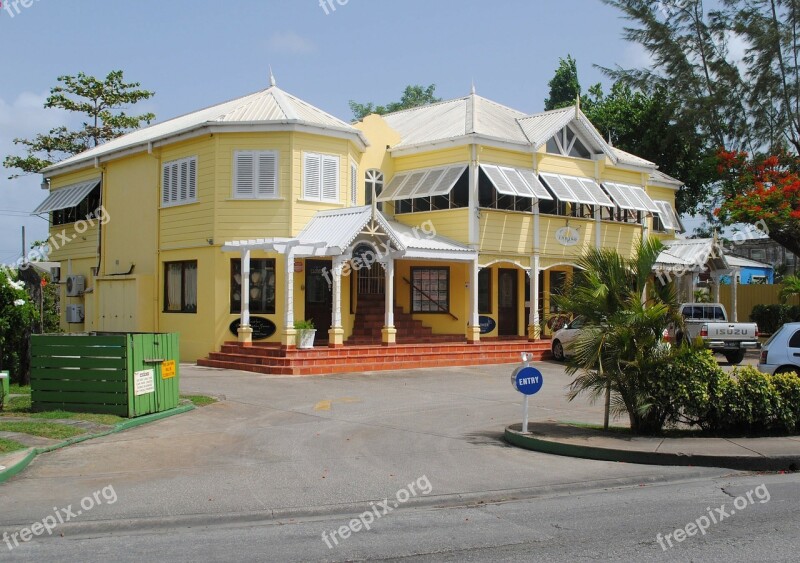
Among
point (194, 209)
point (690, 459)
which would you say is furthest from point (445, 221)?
point (690, 459)

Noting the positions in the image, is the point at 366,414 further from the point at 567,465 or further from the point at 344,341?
the point at 344,341

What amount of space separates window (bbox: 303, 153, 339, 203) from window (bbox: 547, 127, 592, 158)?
25.7ft

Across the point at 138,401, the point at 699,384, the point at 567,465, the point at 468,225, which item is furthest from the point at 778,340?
the point at 138,401

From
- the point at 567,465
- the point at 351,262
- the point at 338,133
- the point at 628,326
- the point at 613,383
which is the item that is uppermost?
Answer: the point at 338,133

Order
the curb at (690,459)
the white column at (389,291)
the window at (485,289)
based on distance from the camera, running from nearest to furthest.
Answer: the curb at (690,459)
the white column at (389,291)
the window at (485,289)

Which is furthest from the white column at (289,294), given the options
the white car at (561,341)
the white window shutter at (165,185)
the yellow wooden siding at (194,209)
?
the white car at (561,341)

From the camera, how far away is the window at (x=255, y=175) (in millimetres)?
22828

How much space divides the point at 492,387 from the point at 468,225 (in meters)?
7.41

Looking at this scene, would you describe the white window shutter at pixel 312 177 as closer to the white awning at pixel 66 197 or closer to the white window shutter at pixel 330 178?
the white window shutter at pixel 330 178

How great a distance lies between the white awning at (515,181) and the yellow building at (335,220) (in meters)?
0.06

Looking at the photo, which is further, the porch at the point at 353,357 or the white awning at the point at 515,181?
the white awning at the point at 515,181

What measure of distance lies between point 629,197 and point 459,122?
6893 millimetres

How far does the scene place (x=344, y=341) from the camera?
23.8 meters

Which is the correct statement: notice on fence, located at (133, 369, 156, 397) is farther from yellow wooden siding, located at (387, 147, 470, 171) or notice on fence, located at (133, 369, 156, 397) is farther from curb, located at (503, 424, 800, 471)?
yellow wooden siding, located at (387, 147, 470, 171)
